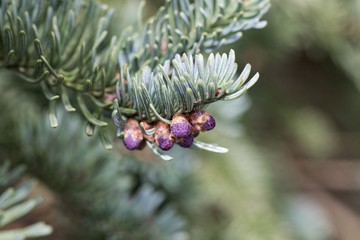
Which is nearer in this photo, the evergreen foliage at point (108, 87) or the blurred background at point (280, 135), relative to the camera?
the evergreen foliage at point (108, 87)

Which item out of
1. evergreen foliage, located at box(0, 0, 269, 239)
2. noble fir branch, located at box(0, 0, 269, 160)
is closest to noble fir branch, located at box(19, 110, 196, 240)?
evergreen foliage, located at box(0, 0, 269, 239)

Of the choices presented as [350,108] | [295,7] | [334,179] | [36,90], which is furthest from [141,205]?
[334,179]

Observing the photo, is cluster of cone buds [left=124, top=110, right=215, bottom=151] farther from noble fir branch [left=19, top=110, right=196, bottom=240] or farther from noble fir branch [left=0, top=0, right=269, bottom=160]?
noble fir branch [left=19, top=110, right=196, bottom=240]

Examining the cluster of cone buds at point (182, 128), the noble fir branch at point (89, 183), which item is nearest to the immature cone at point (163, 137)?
the cluster of cone buds at point (182, 128)

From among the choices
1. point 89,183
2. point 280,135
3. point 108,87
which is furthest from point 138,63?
point 280,135

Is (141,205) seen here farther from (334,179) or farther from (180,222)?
(334,179)

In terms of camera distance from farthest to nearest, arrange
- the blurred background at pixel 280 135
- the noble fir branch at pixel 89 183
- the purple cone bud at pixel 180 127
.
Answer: the blurred background at pixel 280 135 < the noble fir branch at pixel 89 183 < the purple cone bud at pixel 180 127

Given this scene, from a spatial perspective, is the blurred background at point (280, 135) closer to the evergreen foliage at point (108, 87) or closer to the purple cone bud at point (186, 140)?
the evergreen foliage at point (108, 87)
